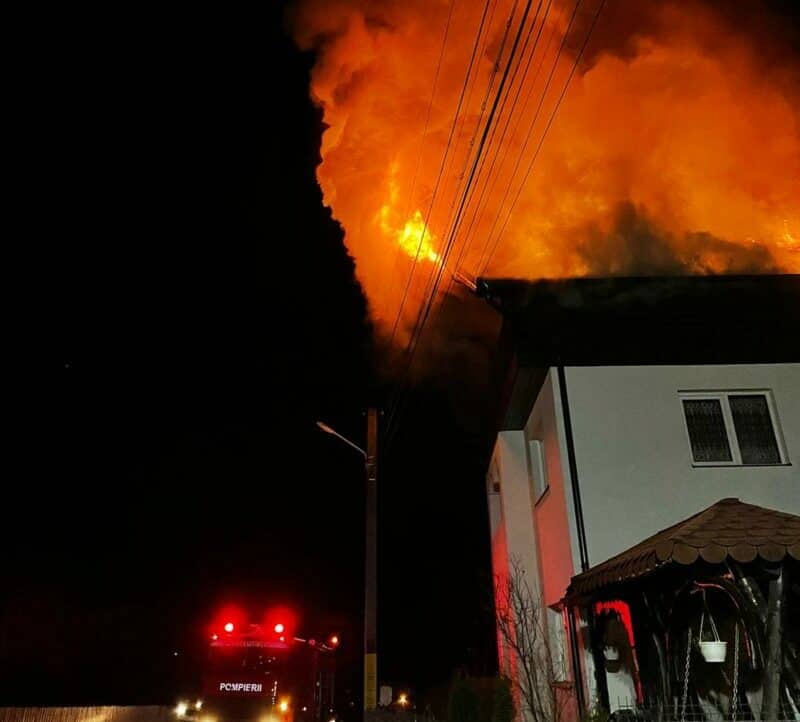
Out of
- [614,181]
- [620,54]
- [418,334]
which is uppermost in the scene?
[620,54]

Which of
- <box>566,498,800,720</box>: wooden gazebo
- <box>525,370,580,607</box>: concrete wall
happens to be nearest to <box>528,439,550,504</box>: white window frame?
<box>525,370,580,607</box>: concrete wall

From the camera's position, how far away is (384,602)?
44000 mm

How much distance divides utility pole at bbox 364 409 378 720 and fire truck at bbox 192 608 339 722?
1.20 m

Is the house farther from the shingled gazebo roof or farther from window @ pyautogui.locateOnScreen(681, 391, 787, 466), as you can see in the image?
the shingled gazebo roof

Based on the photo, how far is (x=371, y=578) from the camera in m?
13.7

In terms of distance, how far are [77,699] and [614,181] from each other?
89.5 ft

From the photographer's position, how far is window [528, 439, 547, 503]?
13241mm

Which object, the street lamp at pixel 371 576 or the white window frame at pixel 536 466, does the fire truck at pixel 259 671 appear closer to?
the street lamp at pixel 371 576

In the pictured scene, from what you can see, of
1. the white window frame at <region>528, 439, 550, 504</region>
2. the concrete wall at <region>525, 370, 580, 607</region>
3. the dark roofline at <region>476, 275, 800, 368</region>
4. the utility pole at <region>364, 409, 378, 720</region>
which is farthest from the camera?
the white window frame at <region>528, 439, 550, 504</region>

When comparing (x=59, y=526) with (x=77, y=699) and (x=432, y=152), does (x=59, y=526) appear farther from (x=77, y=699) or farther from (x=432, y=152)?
(x=432, y=152)

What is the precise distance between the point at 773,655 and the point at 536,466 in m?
7.52

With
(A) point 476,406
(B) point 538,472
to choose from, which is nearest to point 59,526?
(A) point 476,406

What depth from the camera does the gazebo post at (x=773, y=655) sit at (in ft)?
20.0

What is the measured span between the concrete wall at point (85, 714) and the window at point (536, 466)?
11072 mm
